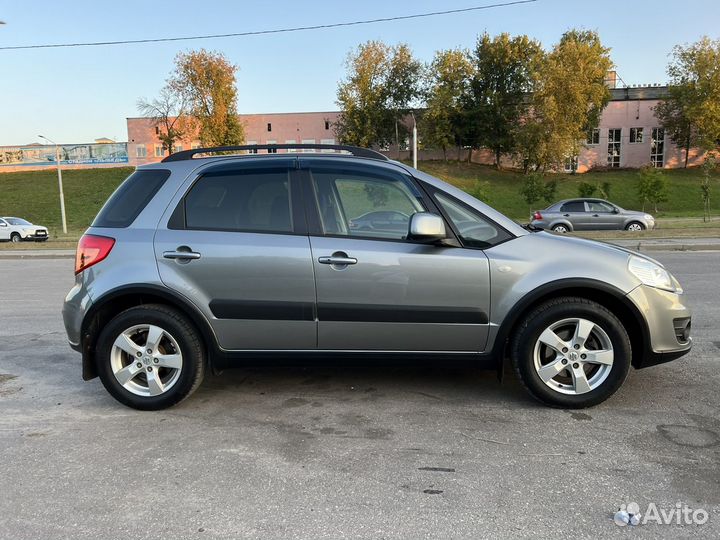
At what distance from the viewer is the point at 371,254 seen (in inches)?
146

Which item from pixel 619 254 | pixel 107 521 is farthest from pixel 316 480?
pixel 619 254

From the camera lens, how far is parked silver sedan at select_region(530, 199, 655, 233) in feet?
68.4

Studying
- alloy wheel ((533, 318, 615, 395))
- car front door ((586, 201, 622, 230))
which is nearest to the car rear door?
car front door ((586, 201, 622, 230))

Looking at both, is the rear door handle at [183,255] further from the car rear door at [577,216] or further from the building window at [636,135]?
the building window at [636,135]

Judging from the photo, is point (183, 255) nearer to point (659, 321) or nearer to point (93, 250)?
point (93, 250)

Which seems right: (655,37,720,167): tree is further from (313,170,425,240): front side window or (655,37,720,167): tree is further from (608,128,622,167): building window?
(313,170,425,240): front side window

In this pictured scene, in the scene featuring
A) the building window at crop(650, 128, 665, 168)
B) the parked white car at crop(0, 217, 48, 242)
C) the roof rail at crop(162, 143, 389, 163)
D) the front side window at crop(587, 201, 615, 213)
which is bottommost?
the parked white car at crop(0, 217, 48, 242)

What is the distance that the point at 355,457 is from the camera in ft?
10.5

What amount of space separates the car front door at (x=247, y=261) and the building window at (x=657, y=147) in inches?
2496

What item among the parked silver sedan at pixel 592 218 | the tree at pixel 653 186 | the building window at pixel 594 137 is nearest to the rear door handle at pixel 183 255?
the parked silver sedan at pixel 592 218

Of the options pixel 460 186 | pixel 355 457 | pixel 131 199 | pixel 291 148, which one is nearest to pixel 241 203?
pixel 291 148

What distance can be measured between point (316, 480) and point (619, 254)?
259cm

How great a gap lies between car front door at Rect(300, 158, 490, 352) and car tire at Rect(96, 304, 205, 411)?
96 cm

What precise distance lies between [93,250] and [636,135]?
64.3m
